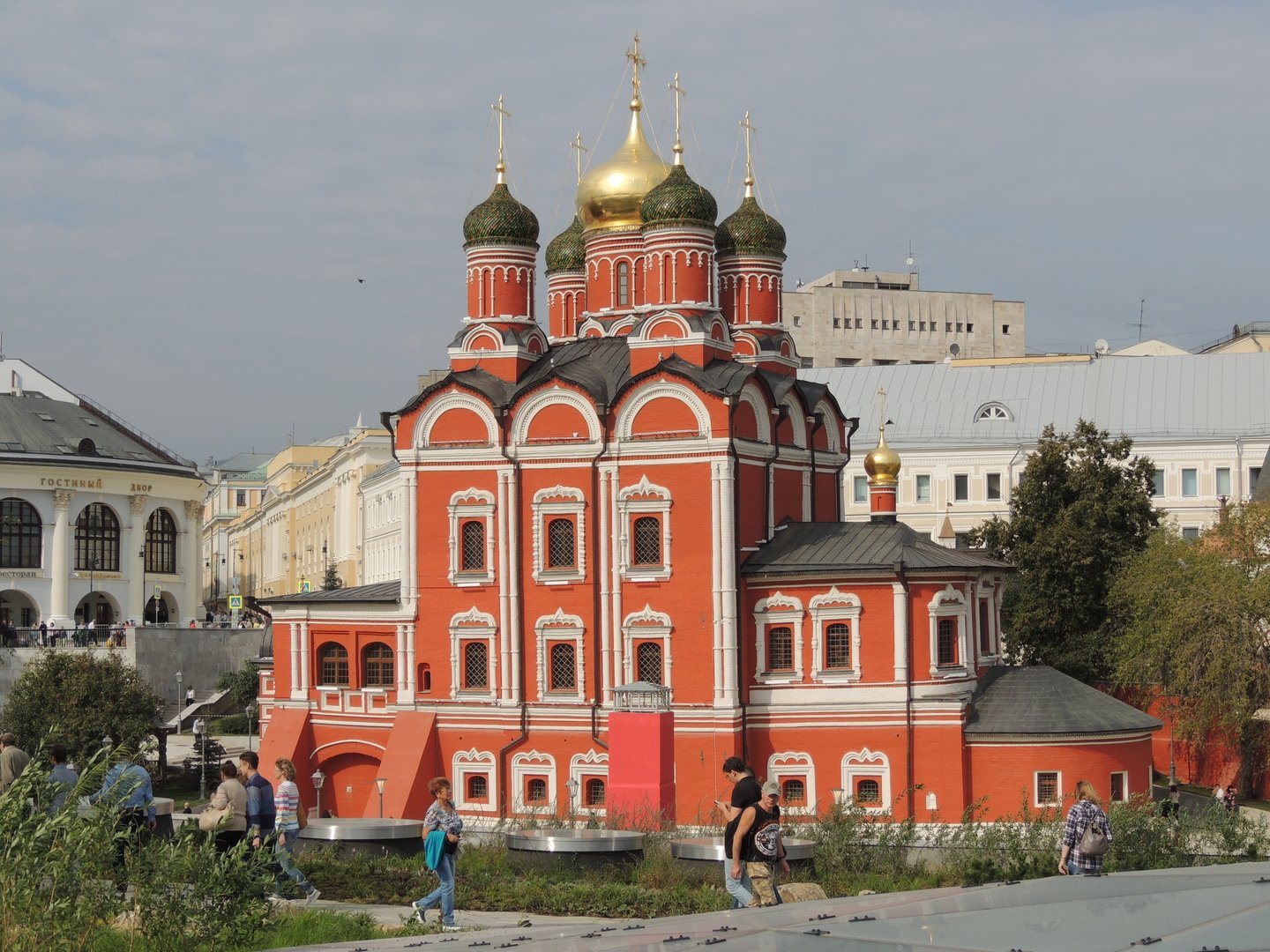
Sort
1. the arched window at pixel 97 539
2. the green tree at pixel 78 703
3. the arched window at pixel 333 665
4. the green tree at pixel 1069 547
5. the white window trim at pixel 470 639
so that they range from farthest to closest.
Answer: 1. the arched window at pixel 97 539
2. the green tree at pixel 1069 547
3. the green tree at pixel 78 703
4. the arched window at pixel 333 665
5. the white window trim at pixel 470 639

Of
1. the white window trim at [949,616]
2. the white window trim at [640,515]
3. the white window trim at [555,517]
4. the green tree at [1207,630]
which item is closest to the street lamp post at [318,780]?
the white window trim at [555,517]

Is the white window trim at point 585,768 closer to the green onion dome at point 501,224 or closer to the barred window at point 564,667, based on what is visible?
the barred window at point 564,667

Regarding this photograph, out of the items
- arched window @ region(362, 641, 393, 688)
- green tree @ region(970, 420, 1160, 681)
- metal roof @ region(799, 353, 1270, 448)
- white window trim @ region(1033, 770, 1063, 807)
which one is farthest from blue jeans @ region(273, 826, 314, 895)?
metal roof @ region(799, 353, 1270, 448)

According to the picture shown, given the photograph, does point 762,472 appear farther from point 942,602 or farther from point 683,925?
point 683,925

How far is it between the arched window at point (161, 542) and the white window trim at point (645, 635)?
106 ft

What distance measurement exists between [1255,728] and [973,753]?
31.4 ft

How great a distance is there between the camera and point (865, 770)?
33.1 metres

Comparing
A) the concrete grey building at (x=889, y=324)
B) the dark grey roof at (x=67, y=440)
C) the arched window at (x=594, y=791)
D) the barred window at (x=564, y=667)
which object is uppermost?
the concrete grey building at (x=889, y=324)

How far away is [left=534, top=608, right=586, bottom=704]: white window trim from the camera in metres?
34.7

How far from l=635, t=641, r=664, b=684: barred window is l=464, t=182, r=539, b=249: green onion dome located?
987 centimetres

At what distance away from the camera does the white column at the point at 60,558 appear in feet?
190

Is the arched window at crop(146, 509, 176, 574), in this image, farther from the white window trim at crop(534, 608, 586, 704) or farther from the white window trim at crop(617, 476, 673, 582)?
the white window trim at crop(617, 476, 673, 582)

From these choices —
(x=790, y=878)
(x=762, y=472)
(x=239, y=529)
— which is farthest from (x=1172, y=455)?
(x=239, y=529)

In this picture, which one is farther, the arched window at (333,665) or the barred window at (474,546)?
the arched window at (333,665)
